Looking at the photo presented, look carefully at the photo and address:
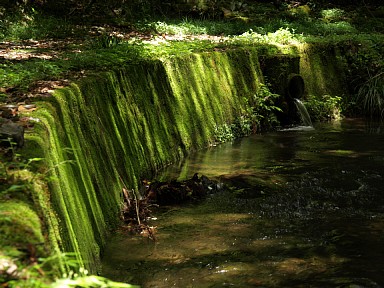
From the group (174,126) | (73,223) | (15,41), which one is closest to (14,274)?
(73,223)

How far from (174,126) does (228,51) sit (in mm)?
3470

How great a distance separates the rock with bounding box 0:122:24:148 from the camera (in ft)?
12.5

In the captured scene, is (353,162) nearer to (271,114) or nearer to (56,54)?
(271,114)

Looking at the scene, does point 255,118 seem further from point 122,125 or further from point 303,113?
point 122,125

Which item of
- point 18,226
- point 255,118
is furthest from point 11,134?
point 255,118

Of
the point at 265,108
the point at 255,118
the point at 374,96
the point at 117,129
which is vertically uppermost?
the point at 117,129

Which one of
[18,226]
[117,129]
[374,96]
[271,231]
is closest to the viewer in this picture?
[18,226]

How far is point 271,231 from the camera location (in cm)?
596

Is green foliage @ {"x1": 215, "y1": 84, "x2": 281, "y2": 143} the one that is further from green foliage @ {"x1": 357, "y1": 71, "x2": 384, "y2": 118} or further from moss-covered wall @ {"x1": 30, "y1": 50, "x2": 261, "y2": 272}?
green foliage @ {"x1": 357, "y1": 71, "x2": 384, "y2": 118}

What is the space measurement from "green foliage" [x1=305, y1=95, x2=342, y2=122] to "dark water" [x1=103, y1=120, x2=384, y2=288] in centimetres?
438

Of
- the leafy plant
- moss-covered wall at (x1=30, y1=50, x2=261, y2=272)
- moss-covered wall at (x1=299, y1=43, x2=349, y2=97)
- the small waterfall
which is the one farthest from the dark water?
moss-covered wall at (x1=299, y1=43, x2=349, y2=97)

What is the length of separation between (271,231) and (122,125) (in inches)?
105

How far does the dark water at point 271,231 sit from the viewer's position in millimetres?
4895

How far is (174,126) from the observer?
9680mm
